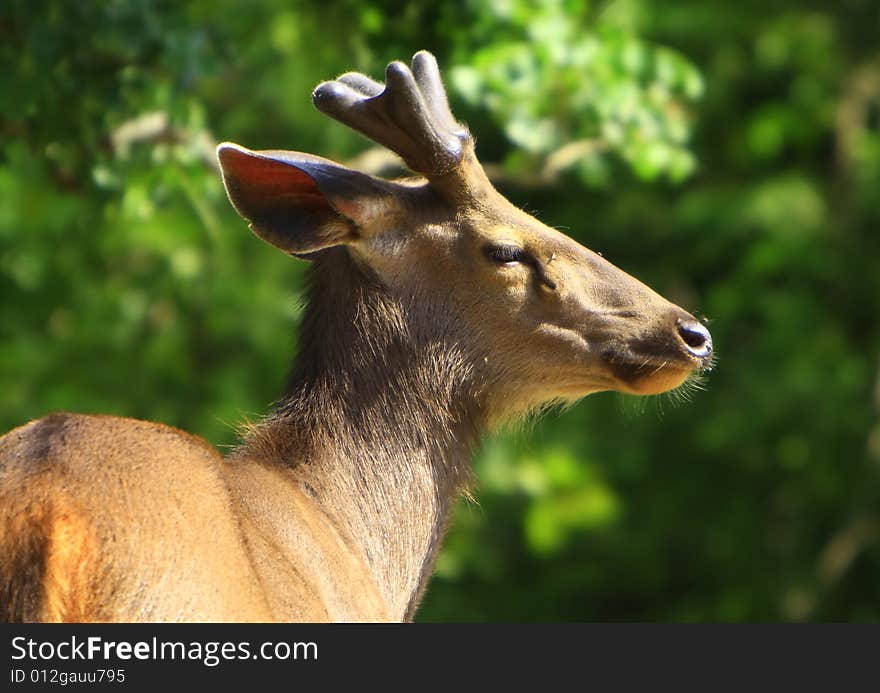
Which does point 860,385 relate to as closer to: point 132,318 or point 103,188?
point 132,318

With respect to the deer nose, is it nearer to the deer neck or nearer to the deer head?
the deer head

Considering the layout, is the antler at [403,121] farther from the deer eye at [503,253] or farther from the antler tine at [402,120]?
the deer eye at [503,253]

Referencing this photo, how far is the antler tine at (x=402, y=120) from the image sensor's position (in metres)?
5.85

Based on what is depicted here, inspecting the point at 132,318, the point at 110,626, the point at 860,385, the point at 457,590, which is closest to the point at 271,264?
the point at 132,318

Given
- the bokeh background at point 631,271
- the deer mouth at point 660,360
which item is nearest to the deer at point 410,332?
the deer mouth at point 660,360

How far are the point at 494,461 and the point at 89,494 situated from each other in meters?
10.6

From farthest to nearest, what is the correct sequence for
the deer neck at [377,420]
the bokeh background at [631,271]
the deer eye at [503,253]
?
the bokeh background at [631,271], the deer eye at [503,253], the deer neck at [377,420]

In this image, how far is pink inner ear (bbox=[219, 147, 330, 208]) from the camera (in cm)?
594

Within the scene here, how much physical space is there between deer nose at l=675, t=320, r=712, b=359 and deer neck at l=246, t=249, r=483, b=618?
0.82 meters

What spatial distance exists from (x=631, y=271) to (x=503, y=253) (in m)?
11.3

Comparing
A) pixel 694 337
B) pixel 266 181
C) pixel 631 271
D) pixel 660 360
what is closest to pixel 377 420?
pixel 266 181

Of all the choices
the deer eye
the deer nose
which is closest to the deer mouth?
the deer nose

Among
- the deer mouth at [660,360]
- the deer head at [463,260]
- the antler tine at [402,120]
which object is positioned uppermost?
the antler tine at [402,120]

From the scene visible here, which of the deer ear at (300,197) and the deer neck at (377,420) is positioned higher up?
the deer ear at (300,197)
